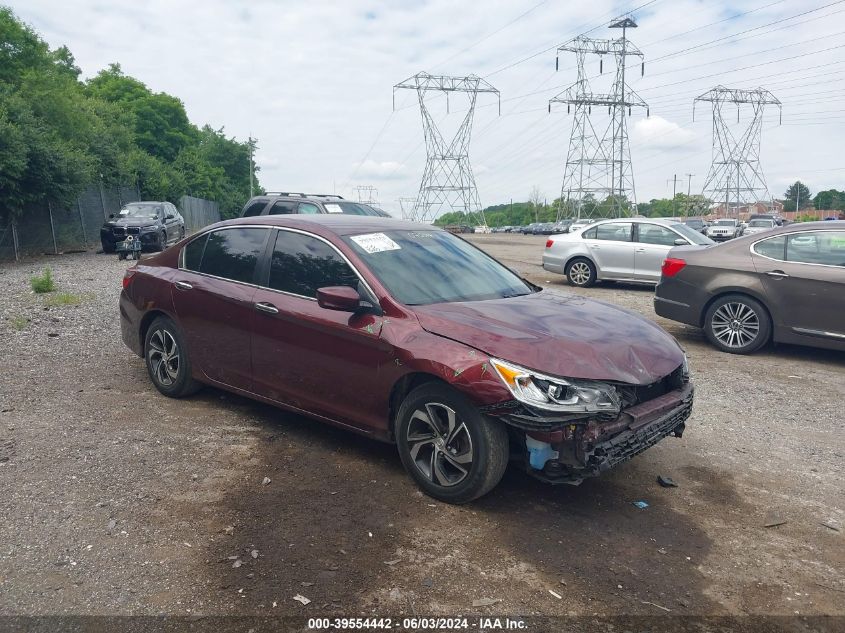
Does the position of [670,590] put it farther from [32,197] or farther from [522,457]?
[32,197]

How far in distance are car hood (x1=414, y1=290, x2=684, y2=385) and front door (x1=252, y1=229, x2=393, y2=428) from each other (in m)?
0.49

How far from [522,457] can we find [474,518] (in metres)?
0.43

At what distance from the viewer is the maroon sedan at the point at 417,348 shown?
12.4 ft

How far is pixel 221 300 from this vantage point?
5395mm

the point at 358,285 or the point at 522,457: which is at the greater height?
the point at 358,285

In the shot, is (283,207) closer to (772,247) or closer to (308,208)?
(308,208)

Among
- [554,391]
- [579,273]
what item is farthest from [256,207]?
[554,391]

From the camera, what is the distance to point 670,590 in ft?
10.7

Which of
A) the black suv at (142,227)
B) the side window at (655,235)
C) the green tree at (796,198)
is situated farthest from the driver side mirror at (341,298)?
the green tree at (796,198)

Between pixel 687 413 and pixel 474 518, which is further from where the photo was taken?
pixel 687 413

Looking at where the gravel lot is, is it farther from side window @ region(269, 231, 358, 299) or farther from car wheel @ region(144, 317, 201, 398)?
side window @ region(269, 231, 358, 299)

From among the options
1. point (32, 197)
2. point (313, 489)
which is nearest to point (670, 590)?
point (313, 489)

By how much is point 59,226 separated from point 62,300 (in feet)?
44.0

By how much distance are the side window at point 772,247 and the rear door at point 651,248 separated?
5297 millimetres
